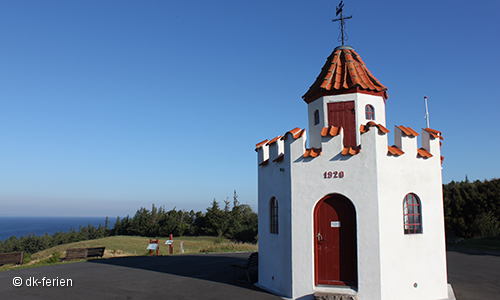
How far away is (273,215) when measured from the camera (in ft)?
35.8

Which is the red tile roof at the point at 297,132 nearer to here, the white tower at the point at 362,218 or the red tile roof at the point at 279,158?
the white tower at the point at 362,218

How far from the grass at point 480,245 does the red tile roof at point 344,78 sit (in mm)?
16701

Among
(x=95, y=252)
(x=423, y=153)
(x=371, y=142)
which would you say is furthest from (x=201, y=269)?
(x=423, y=153)

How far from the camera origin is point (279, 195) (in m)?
10.4

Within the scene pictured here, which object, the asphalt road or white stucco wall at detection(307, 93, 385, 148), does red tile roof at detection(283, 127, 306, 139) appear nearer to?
white stucco wall at detection(307, 93, 385, 148)

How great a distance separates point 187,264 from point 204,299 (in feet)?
23.3

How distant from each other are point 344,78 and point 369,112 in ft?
4.81

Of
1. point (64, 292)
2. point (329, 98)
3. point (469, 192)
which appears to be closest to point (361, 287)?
point (329, 98)

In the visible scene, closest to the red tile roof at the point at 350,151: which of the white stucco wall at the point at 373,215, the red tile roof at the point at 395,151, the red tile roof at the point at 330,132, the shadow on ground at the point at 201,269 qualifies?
the white stucco wall at the point at 373,215

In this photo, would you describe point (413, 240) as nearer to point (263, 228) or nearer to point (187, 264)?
point (263, 228)

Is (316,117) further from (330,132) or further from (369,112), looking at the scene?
(330,132)

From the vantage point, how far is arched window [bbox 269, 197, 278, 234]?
1070 centimetres

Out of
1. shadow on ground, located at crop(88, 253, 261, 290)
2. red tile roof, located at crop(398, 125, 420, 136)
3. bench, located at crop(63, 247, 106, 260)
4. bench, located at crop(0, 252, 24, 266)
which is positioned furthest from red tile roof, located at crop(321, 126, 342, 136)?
bench, located at crop(0, 252, 24, 266)

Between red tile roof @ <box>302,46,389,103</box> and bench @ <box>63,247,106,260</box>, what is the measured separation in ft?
52.5
